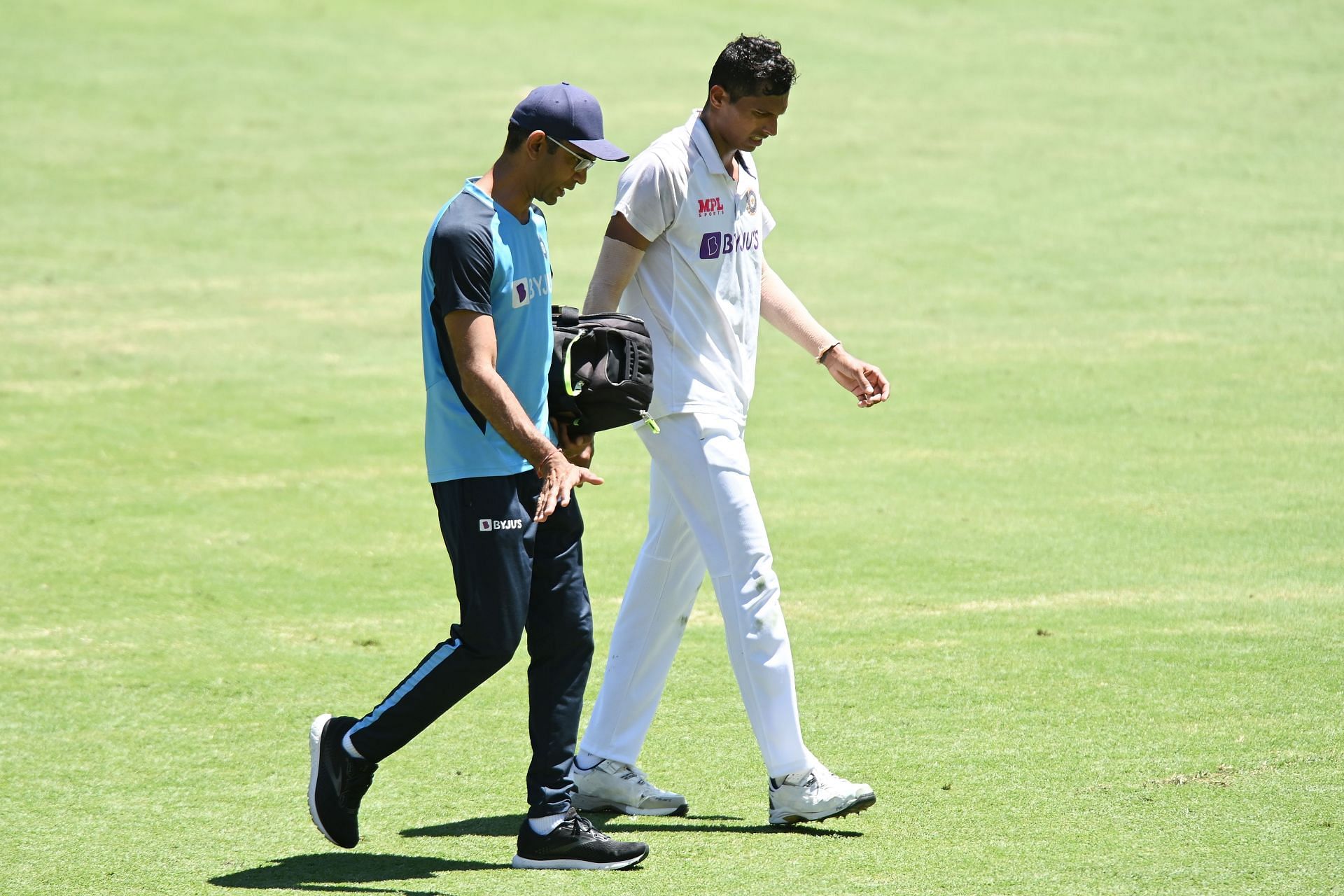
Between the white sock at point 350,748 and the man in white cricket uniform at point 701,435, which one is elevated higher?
the man in white cricket uniform at point 701,435

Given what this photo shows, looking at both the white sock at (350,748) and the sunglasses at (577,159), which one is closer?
the sunglasses at (577,159)

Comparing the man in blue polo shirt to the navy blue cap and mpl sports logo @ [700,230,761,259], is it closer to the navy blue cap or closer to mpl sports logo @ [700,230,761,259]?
the navy blue cap

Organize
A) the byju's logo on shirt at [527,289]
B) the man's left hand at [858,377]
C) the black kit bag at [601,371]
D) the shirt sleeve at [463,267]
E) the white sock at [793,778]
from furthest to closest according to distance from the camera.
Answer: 1. the man's left hand at [858,377]
2. the white sock at [793,778]
3. the black kit bag at [601,371]
4. the byju's logo on shirt at [527,289]
5. the shirt sleeve at [463,267]

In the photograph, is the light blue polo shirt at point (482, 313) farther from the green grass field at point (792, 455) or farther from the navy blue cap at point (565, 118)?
the green grass field at point (792, 455)

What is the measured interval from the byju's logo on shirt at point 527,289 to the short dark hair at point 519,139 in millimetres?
360

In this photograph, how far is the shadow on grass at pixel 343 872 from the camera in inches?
183

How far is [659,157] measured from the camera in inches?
208

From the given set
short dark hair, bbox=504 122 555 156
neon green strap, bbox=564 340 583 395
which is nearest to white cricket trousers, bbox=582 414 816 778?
neon green strap, bbox=564 340 583 395

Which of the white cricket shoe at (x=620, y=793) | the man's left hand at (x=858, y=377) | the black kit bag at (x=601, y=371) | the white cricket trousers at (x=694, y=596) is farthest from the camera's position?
the man's left hand at (x=858, y=377)

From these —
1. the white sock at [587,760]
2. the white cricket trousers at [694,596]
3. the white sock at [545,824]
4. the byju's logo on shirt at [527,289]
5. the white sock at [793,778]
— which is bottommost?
the white sock at [587,760]

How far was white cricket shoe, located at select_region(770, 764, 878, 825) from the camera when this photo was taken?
16.5 feet

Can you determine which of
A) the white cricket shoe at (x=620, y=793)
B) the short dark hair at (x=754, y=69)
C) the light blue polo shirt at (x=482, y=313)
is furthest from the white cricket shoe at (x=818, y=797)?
the short dark hair at (x=754, y=69)

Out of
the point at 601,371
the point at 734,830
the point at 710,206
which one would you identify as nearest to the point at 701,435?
the point at 601,371

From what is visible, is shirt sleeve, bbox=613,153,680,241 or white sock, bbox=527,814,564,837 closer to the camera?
white sock, bbox=527,814,564,837
